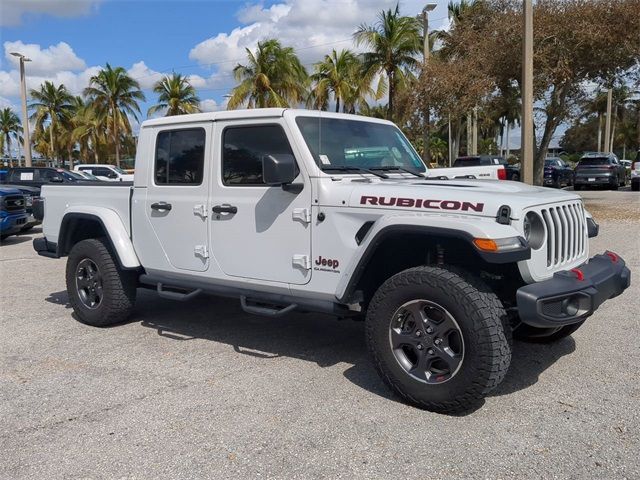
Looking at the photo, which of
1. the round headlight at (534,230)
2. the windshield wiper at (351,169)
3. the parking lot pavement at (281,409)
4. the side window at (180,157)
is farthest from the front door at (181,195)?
the round headlight at (534,230)

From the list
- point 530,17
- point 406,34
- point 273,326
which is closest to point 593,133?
point 406,34

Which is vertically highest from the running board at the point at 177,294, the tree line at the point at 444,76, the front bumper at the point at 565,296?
the tree line at the point at 444,76

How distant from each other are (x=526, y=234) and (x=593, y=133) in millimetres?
80643

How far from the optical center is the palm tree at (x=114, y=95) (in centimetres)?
4009

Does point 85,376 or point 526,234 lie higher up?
point 526,234

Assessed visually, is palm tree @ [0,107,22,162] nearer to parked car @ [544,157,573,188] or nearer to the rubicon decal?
parked car @ [544,157,573,188]

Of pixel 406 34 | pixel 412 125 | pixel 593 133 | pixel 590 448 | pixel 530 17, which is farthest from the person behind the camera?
pixel 593 133

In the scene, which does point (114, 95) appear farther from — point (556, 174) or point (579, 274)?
point (579, 274)

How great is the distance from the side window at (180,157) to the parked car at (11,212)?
26.4 feet

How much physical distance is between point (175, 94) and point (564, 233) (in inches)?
1484

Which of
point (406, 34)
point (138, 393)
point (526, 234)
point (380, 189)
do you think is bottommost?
point (138, 393)

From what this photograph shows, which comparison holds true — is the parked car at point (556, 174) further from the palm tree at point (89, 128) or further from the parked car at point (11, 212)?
the palm tree at point (89, 128)

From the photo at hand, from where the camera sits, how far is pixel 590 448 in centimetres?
321

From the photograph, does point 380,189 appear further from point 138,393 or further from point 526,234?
point 138,393
